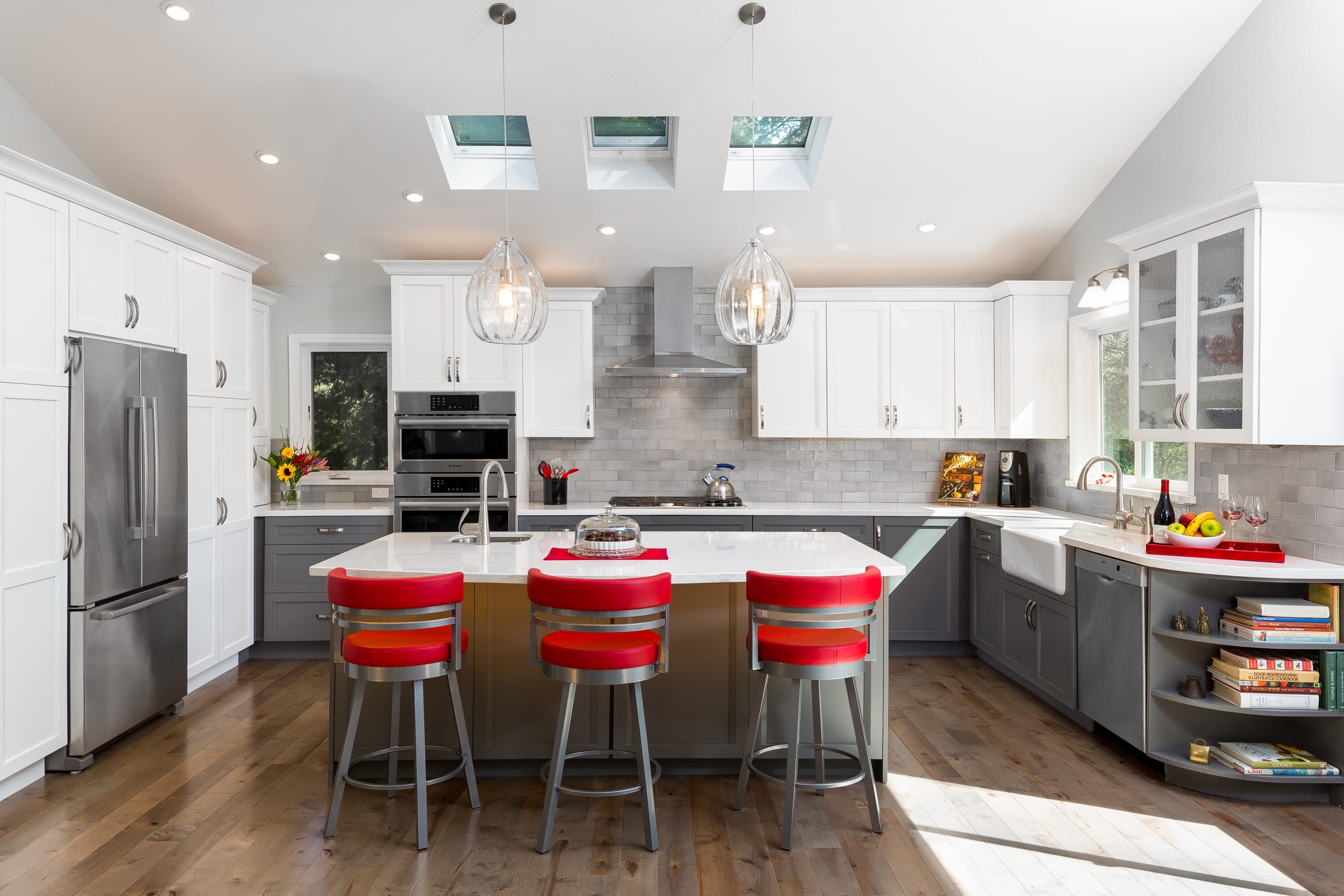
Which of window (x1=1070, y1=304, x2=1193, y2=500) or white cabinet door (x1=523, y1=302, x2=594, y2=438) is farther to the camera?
white cabinet door (x1=523, y1=302, x2=594, y2=438)

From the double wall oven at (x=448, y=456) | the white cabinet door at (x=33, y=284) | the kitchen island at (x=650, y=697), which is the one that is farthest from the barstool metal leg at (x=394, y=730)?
the double wall oven at (x=448, y=456)

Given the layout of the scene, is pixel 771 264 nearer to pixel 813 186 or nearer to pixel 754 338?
pixel 754 338

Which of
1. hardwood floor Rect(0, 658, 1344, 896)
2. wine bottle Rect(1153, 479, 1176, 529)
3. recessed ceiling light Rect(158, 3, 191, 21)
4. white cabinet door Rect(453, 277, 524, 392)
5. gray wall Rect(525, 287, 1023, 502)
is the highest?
recessed ceiling light Rect(158, 3, 191, 21)

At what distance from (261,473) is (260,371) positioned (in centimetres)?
71

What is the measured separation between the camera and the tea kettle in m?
5.41

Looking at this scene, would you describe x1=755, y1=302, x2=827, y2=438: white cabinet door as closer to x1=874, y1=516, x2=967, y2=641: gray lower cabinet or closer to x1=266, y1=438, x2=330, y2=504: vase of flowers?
x1=874, y1=516, x2=967, y2=641: gray lower cabinet

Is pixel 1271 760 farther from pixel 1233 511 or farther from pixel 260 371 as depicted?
pixel 260 371

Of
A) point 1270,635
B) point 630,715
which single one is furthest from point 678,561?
point 1270,635

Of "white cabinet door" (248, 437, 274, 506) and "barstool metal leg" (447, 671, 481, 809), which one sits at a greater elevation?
"white cabinet door" (248, 437, 274, 506)

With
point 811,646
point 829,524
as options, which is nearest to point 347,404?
point 829,524

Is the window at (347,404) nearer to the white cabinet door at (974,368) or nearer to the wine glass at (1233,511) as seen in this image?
the white cabinet door at (974,368)

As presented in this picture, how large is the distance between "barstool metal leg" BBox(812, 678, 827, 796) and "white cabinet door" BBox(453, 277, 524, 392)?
2.99 meters

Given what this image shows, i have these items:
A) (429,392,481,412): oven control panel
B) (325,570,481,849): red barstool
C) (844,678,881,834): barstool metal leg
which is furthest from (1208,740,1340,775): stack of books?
(429,392,481,412): oven control panel

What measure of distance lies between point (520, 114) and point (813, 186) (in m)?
1.71
